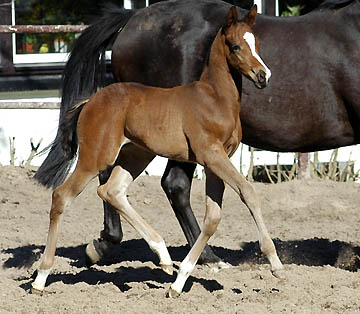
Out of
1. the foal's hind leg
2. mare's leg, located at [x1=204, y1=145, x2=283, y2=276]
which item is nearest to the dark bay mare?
the foal's hind leg

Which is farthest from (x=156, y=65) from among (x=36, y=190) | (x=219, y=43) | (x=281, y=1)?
(x=281, y=1)

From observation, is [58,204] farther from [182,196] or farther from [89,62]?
[89,62]

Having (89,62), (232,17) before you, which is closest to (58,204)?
(232,17)

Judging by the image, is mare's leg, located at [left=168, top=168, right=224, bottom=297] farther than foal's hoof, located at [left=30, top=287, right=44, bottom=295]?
No

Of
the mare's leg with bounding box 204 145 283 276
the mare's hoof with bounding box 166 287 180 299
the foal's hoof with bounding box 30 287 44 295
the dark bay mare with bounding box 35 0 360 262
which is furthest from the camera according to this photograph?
the dark bay mare with bounding box 35 0 360 262

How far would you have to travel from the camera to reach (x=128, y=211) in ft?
14.9

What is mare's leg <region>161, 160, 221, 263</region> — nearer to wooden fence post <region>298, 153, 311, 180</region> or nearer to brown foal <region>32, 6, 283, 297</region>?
brown foal <region>32, 6, 283, 297</region>

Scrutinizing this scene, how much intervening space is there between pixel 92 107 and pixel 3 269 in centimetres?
152

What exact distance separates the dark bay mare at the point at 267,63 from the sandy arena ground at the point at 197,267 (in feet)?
1.56

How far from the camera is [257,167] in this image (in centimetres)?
920

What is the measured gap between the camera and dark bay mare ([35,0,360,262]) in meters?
5.31

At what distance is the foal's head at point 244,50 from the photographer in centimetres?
418

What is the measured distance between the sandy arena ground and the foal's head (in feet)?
3.53

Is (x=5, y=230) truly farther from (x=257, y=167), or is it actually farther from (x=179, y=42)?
(x=257, y=167)
